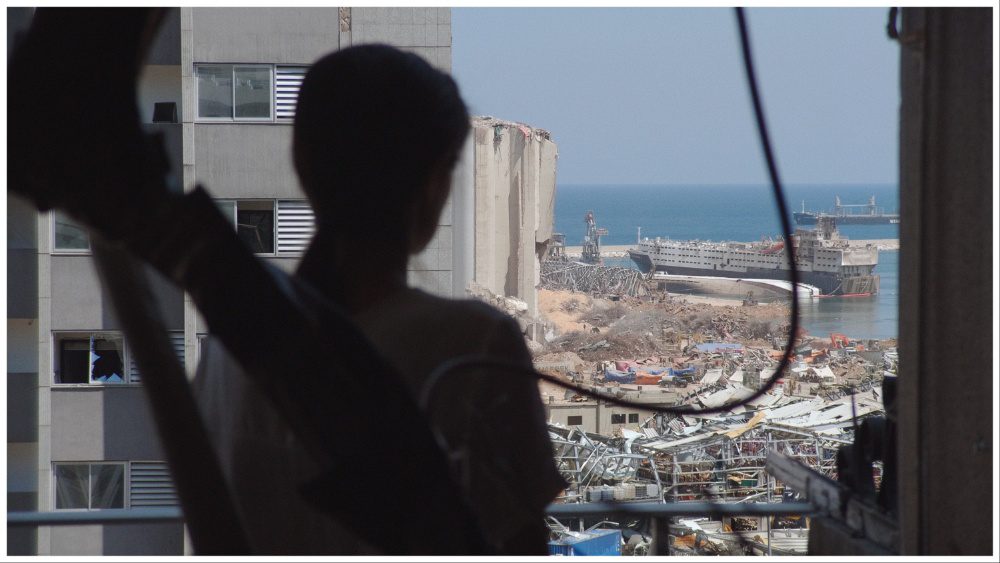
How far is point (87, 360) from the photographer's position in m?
9.15

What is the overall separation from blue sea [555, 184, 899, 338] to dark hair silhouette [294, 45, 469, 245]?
40.8 ft

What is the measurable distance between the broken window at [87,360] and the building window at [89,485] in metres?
0.78

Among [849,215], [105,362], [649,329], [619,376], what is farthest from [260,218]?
[849,215]

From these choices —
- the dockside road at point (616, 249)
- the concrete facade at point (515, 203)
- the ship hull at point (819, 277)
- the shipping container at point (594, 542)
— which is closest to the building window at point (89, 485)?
the concrete facade at point (515, 203)

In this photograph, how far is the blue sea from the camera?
66.0 ft

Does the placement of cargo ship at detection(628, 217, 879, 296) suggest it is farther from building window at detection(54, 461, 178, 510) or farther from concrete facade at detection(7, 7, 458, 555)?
building window at detection(54, 461, 178, 510)

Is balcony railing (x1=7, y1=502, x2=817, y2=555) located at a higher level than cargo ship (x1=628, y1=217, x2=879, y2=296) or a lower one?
lower

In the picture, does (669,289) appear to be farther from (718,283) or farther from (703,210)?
(703,210)

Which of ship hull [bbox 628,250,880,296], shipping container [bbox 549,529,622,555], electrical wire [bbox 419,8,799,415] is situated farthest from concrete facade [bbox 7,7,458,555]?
Result: ship hull [bbox 628,250,880,296]

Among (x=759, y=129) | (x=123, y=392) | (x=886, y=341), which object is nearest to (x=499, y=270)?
(x=123, y=392)

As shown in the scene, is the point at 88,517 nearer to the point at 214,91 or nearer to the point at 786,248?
the point at 786,248

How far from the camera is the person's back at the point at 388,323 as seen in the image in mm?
694

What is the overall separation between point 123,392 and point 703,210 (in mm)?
51036

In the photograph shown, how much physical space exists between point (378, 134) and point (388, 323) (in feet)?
0.45
